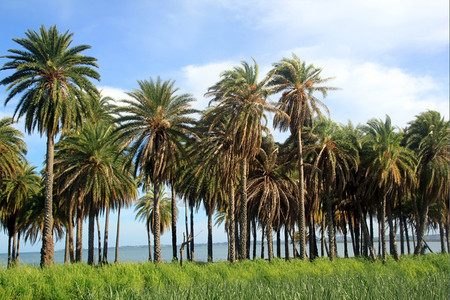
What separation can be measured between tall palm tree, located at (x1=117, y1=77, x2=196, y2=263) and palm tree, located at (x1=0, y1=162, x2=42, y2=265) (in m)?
15.3

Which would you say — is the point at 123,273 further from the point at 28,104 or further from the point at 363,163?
the point at 363,163

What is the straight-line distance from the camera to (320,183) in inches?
1314

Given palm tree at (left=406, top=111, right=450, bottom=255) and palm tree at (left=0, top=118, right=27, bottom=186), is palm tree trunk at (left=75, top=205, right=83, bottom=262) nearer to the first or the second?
palm tree at (left=0, top=118, right=27, bottom=186)

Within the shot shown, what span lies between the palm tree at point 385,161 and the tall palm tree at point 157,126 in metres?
14.6

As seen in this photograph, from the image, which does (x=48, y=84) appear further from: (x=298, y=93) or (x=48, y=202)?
(x=298, y=93)

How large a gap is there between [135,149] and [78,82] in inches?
230

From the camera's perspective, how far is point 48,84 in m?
26.6

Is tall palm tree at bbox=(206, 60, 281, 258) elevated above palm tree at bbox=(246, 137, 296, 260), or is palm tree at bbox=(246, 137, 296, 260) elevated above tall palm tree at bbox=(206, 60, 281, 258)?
tall palm tree at bbox=(206, 60, 281, 258)

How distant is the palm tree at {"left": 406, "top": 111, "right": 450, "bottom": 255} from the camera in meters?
32.9

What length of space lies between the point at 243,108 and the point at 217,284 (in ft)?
53.8

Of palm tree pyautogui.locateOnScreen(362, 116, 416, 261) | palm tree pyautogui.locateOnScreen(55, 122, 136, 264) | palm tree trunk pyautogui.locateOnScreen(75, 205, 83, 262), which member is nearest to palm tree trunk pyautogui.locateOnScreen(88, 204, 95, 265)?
palm tree pyautogui.locateOnScreen(55, 122, 136, 264)

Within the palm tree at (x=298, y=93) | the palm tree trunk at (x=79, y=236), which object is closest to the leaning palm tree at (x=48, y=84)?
the palm tree trunk at (x=79, y=236)

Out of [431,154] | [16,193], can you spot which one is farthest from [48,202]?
[431,154]

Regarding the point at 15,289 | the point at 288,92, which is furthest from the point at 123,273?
the point at 288,92
